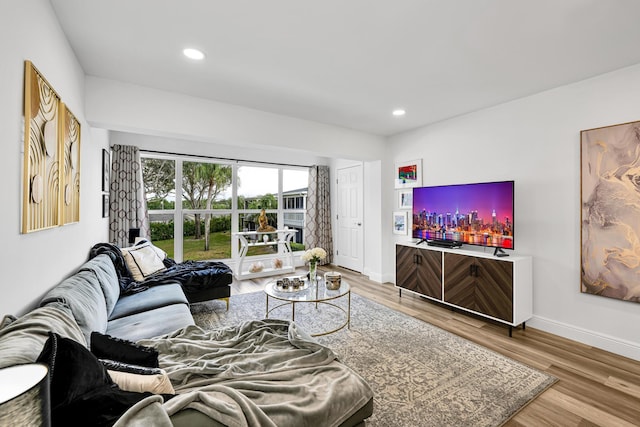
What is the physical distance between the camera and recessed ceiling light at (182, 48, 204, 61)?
7.48ft

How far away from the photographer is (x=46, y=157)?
5.40 feet

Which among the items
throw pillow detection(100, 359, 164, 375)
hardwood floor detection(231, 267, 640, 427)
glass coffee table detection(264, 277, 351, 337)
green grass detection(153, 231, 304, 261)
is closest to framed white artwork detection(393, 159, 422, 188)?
hardwood floor detection(231, 267, 640, 427)

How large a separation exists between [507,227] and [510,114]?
130cm

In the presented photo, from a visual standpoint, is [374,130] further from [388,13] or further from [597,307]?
[597,307]

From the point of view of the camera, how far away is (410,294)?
4.22 meters

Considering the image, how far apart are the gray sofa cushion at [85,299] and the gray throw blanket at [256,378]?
36cm

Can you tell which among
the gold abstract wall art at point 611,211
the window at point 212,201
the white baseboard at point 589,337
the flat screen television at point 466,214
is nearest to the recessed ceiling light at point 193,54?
the window at point 212,201

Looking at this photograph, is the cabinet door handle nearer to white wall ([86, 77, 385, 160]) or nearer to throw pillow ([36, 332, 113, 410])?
white wall ([86, 77, 385, 160])

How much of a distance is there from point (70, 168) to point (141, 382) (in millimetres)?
1846

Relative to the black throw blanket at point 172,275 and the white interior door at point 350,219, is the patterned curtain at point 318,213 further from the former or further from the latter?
the black throw blanket at point 172,275

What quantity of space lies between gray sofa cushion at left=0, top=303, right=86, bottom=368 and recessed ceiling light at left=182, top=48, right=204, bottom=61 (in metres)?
1.96

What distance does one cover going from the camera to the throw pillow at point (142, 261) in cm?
313

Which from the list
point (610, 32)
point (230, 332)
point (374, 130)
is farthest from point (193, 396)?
point (374, 130)

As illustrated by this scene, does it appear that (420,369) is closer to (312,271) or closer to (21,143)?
(312,271)
